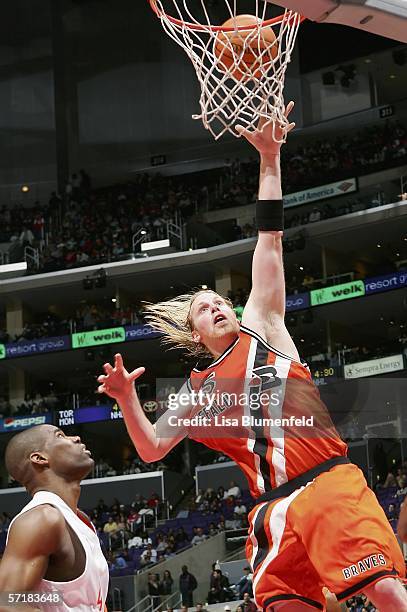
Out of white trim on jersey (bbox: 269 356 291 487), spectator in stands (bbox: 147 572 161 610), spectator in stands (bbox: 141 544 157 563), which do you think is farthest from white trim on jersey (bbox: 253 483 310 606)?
spectator in stands (bbox: 141 544 157 563)

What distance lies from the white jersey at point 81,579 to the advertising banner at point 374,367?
1947 cm

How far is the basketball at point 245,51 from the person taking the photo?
5465 millimetres

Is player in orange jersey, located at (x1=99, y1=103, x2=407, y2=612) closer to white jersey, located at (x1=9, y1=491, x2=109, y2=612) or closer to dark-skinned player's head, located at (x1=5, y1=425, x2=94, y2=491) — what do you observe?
dark-skinned player's head, located at (x1=5, y1=425, x2=94, y2=491)

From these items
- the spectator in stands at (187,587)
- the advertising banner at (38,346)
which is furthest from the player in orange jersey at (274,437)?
the advertising banner at (38,346)

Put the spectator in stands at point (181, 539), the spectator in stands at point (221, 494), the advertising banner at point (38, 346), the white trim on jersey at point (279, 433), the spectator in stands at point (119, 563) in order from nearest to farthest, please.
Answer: the white trim on jersey at point (279, 433), the spectator in stands at point (119, 563), the spectator in stands at point (181, 539), the spectator in stands at point (221, 494), the advertising banner at point (38, 346)

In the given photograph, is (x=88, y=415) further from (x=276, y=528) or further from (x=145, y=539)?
(x=276, y=528)

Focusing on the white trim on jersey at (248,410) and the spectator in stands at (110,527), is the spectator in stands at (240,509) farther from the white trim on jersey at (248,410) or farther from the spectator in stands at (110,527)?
the white trim on jersey at (248,410)

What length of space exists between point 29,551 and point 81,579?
0.28 m

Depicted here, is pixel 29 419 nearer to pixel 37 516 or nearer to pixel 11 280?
pixel 11 280

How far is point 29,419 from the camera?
26.5m

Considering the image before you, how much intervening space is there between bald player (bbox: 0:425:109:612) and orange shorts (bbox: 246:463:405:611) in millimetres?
739

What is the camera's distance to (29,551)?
3.15 m

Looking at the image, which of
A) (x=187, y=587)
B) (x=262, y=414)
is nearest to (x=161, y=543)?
(x=187, y=587)

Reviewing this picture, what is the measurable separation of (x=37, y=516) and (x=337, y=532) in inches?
46.5
